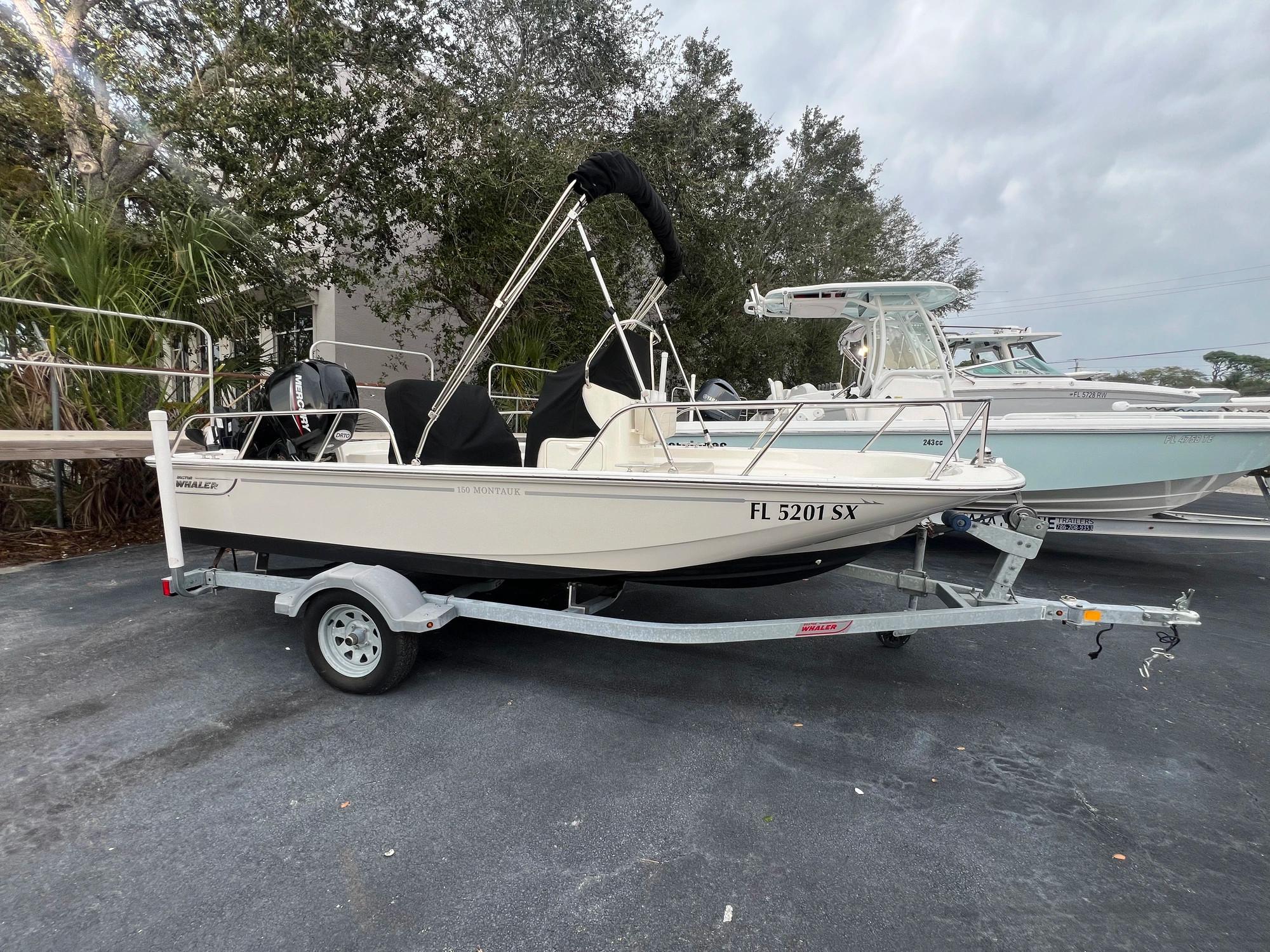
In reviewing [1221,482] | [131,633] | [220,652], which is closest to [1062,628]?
[1221,482]

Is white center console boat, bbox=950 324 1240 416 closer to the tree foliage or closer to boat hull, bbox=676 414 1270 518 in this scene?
boat hull, bbox=676 414 1270 518

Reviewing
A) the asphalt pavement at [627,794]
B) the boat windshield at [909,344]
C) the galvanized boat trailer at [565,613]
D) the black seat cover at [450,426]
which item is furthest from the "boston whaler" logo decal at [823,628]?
the boat windshield at [909,344]

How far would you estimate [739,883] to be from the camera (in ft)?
6.19

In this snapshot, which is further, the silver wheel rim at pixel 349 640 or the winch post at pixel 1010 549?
the silver wheel rim at pixel 349 640

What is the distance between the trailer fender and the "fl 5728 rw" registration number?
1.54 m

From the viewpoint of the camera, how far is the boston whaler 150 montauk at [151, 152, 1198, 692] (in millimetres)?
2674

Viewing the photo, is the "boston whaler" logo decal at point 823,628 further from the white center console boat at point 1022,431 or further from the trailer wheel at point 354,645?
the trailer wheel at point 354,645

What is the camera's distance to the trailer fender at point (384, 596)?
9.40 ft

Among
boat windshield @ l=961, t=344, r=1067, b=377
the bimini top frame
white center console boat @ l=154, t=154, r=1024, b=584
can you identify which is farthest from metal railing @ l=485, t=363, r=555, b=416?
boat windshield @ l=961, t=344, r=1067, b=377

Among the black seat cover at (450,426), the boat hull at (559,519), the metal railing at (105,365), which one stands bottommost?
the boat hull at (559,519)

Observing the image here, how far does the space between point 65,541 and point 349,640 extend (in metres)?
4.55

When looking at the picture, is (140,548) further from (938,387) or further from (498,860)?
(938,387)

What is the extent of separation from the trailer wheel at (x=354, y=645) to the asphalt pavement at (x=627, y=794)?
10 centimetres

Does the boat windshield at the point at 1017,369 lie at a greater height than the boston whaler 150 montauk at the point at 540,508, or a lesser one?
greater
